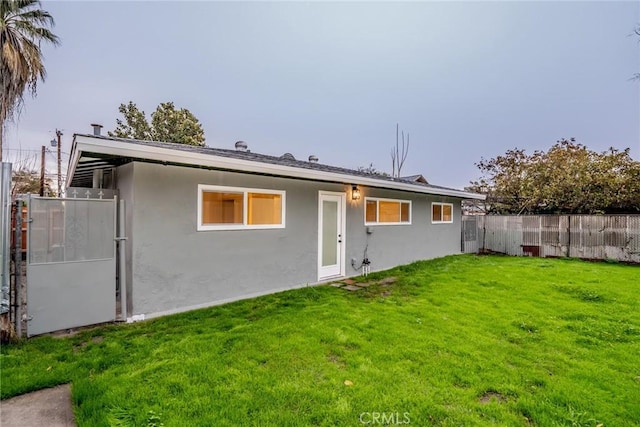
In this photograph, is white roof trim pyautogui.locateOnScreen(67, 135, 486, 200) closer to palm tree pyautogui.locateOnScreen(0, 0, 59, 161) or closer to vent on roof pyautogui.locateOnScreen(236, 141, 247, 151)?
vent on roof pyautogui.locateOnScreen(236, 141, 247, 151)

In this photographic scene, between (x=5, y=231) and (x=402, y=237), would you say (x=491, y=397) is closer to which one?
(x=5, y=231)

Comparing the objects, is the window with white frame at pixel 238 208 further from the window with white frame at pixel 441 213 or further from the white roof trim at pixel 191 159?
the window with white frame at pixel 441 213

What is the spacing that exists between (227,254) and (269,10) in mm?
13252

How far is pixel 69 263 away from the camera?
380cm

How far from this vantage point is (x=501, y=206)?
49.7 ft

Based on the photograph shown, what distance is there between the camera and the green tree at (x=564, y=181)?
11.1 meters

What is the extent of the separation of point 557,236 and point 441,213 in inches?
176

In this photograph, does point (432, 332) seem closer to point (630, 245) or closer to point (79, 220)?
point (79, 220)

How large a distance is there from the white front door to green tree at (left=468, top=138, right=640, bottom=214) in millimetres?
10572

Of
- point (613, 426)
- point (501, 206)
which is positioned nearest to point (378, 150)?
point (501, 206)

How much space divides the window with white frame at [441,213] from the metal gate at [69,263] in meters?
A: 9.67

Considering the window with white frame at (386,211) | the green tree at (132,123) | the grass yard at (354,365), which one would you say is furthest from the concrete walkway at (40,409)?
the green tree at (132,123)

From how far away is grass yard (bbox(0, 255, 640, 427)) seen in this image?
2.25m

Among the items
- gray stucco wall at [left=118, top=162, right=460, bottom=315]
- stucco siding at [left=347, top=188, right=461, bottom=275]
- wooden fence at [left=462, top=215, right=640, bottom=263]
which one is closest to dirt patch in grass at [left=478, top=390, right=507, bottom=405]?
gray stucco wall at [left=118, top=162, right=460, bottom=315]
